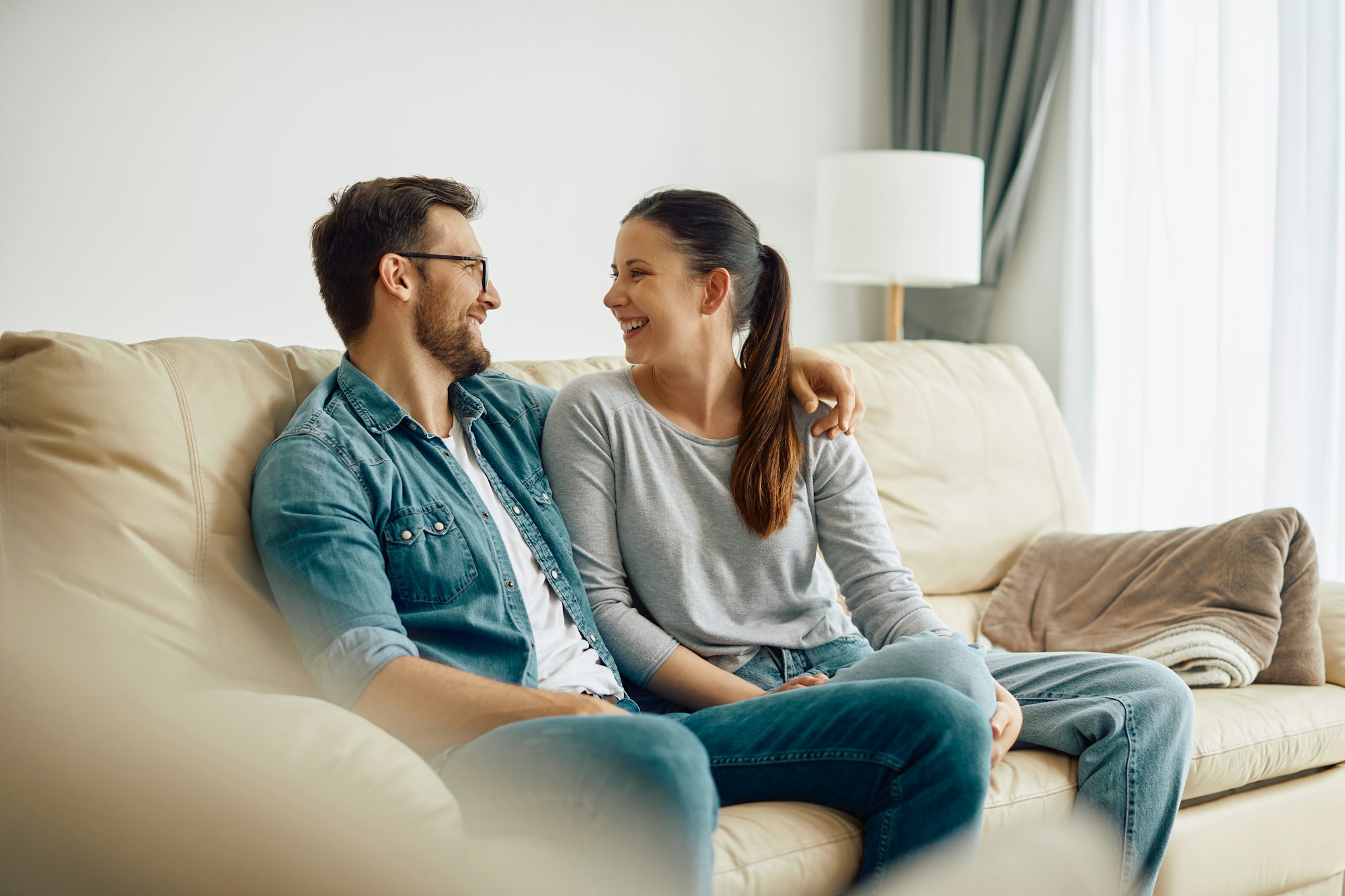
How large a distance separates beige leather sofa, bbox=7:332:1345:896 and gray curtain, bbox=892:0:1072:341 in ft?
5.57

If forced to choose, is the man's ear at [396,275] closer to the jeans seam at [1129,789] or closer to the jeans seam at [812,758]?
the jeans seam at [812,758]

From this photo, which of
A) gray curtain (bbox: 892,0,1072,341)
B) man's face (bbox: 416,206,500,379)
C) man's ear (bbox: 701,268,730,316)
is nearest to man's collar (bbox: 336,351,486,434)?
man's face (bbox: 416,206,500,379)

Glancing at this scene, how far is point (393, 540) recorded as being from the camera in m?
1.42

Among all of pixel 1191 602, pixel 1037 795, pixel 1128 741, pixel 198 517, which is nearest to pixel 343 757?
pixel 198 517

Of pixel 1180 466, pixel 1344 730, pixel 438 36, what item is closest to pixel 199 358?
Answer: pixel 438 36

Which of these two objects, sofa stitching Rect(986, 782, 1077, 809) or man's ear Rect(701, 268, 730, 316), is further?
man's ear Rect(701, 268, 730, 316)

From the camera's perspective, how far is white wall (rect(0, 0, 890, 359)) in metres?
2.29

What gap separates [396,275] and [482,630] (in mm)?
514

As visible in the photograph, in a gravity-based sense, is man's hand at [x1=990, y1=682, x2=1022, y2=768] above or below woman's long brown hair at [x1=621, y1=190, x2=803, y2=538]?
below

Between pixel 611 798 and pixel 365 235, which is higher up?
pixel 365 235

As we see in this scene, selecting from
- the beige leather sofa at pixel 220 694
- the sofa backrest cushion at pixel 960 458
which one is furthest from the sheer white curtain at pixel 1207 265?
the beige leather sofa at pixel 220 694

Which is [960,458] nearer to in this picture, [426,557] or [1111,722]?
[1111,722]

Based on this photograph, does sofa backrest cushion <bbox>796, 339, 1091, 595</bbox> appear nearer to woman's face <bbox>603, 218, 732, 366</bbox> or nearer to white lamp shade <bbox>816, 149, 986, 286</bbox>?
white lamp shade <bbox>816, 149, 986, 286</bbox>

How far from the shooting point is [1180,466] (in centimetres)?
304
